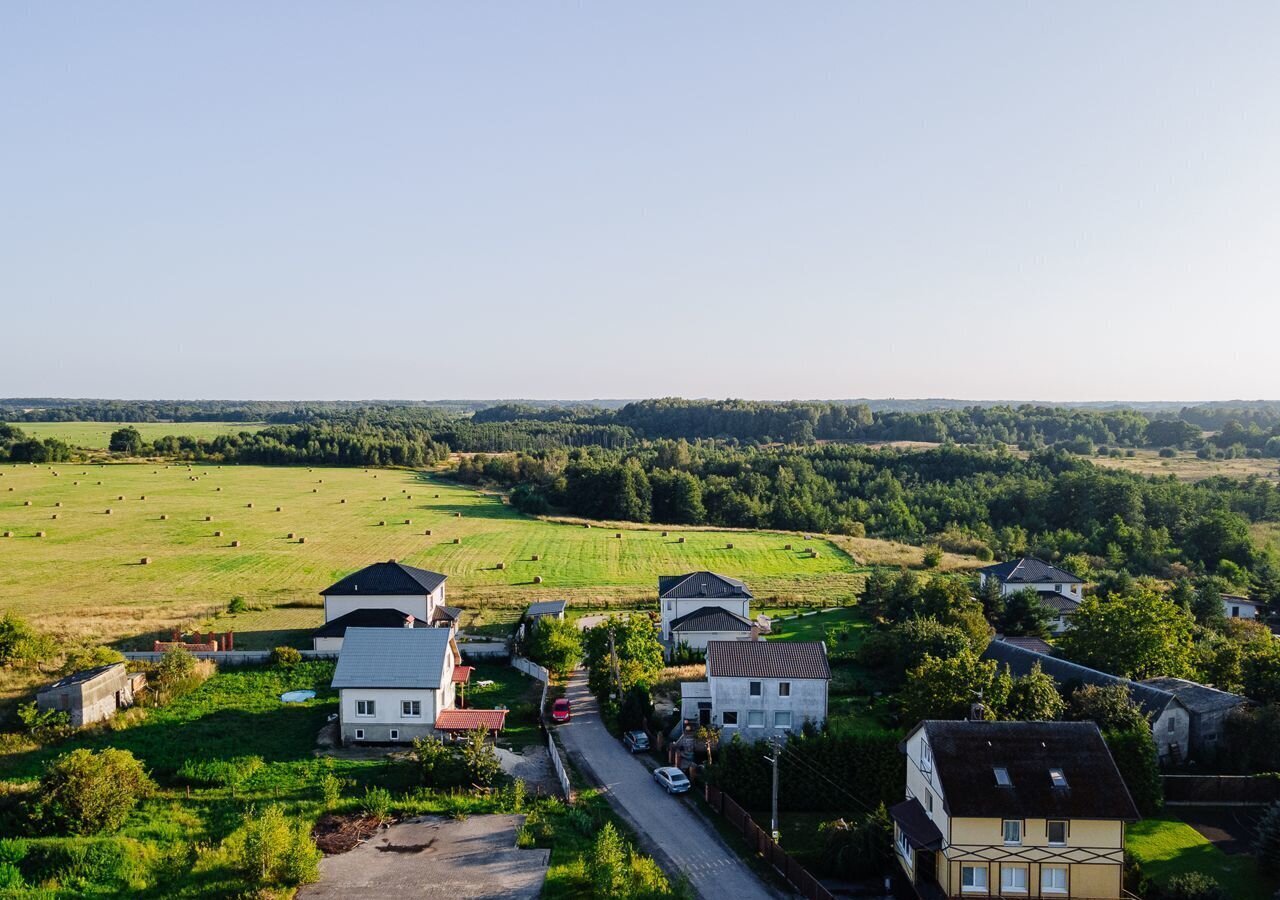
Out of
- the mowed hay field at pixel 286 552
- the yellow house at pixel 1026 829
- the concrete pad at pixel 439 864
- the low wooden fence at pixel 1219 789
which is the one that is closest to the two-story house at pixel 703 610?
the mowed hay field at pixel 286 552

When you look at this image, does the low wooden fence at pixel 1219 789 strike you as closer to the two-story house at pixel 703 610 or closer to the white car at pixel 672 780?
the white car at pixel 672 780

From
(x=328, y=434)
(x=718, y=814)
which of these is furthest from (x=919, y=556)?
(x=328, y=434)

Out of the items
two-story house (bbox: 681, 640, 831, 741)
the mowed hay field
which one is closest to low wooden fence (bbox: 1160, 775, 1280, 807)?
two-story house (bbox: 681, 640, 831, 741)

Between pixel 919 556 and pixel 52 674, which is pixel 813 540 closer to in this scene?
pixel 919 556

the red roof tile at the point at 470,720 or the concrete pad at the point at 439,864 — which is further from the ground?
the red roof tile at the point at 470,720

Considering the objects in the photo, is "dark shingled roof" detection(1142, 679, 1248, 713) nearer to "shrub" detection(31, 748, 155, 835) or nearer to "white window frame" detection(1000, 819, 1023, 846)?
"white window frame" detection(1000, 819, 1023, 846)

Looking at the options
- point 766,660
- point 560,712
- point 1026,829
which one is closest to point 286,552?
point 560,712
